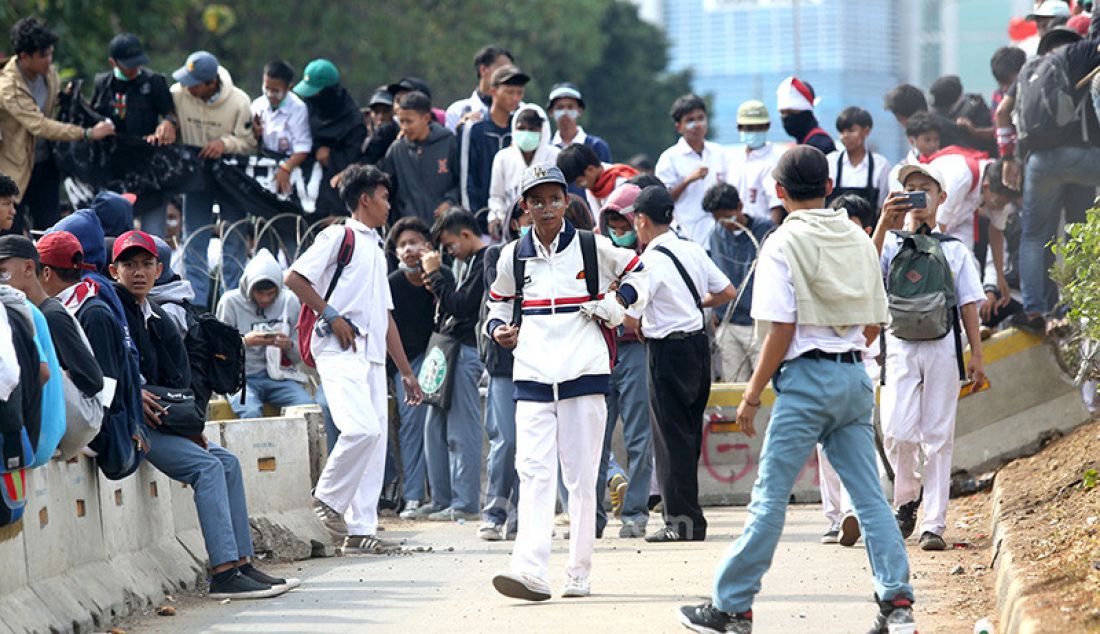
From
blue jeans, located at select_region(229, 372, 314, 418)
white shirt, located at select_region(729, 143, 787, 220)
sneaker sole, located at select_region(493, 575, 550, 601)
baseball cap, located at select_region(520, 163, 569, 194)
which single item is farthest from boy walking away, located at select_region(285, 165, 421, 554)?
white shirt, located at select_region(729, 143, 787, 220)

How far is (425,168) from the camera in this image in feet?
51.1

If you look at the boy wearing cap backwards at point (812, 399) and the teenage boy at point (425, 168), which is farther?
the teenage boy at point (425, 168)

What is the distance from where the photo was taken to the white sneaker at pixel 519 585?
8.93m

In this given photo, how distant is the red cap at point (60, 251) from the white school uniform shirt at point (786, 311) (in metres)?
3.51

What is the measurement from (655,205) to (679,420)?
1.34m

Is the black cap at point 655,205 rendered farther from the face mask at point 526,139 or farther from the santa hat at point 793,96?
the santa hat at point 793,96

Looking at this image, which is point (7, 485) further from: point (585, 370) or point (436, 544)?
point (436, 544)

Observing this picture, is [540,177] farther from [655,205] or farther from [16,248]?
[16,248]

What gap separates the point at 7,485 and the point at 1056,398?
A: 804cm

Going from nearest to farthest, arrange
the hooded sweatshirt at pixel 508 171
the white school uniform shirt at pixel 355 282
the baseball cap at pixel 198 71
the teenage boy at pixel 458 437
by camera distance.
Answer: the white school uniform shirt at pixel 355 282 → the teenage boy at pixel 458 437 → the hooded sweatshirt at pixel 508 171 → the baseball cap at pixel 198 71

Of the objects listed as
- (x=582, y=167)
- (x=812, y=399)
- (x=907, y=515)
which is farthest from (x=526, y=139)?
(x=812, y=399)

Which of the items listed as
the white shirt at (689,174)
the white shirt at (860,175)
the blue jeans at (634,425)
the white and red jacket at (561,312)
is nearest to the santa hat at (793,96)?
the white shirt at (689,174)

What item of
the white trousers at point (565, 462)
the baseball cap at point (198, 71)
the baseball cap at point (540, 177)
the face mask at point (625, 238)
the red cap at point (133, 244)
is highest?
the baseball cap at point (198, 71)

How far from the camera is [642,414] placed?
41.4ft
